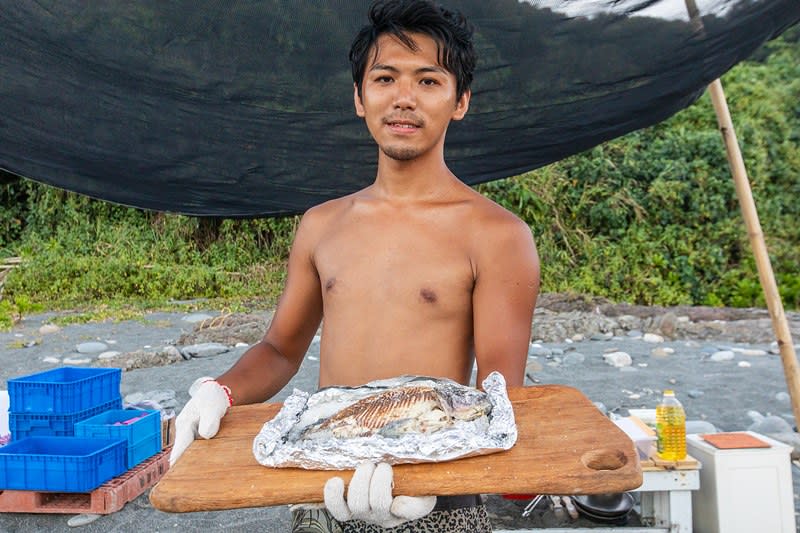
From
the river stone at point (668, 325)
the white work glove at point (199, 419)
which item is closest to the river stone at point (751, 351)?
the river stone at point (668, 325)

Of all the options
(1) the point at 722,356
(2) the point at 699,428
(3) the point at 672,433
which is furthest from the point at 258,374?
(1) the point at 722,356

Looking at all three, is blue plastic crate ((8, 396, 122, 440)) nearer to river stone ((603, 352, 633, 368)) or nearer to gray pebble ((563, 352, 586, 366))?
gray pebble ((563, 352, 586, 366))

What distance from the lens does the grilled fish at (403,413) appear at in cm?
139

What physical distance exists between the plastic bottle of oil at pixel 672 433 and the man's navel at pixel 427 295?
1647 mm

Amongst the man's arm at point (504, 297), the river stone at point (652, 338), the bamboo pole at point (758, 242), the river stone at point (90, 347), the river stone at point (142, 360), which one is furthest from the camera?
the river stone at point (652, 338)

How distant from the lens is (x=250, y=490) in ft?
4.12

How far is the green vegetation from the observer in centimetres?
991

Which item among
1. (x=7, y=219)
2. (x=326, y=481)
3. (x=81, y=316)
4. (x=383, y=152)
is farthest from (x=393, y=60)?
(x=7, y=219)

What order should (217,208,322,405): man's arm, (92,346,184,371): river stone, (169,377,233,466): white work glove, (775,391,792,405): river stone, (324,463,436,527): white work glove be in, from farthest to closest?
(92,346,184,371): river stone, (775,391,792,405): river stone, (217,208,322,405): man's arm, (169,377,233,466): white work glove, (324,463,436,527): white work glove

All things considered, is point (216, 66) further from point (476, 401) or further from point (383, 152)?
point (476, 401)

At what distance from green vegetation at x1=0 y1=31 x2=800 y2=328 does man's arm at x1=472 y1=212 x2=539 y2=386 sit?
25.9 feet

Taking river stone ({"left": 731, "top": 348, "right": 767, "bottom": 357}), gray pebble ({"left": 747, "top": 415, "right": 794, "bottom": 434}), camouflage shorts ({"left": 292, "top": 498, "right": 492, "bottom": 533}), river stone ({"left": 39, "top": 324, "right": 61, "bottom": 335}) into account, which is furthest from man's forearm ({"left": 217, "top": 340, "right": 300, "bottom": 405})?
river stone ({"left": 39, "top": 324, "right": 61, "bottom": 335})

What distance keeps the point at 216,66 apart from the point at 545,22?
1.26m

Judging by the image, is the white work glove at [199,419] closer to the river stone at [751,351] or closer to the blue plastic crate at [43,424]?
the blue plastic crate at [43,424]
